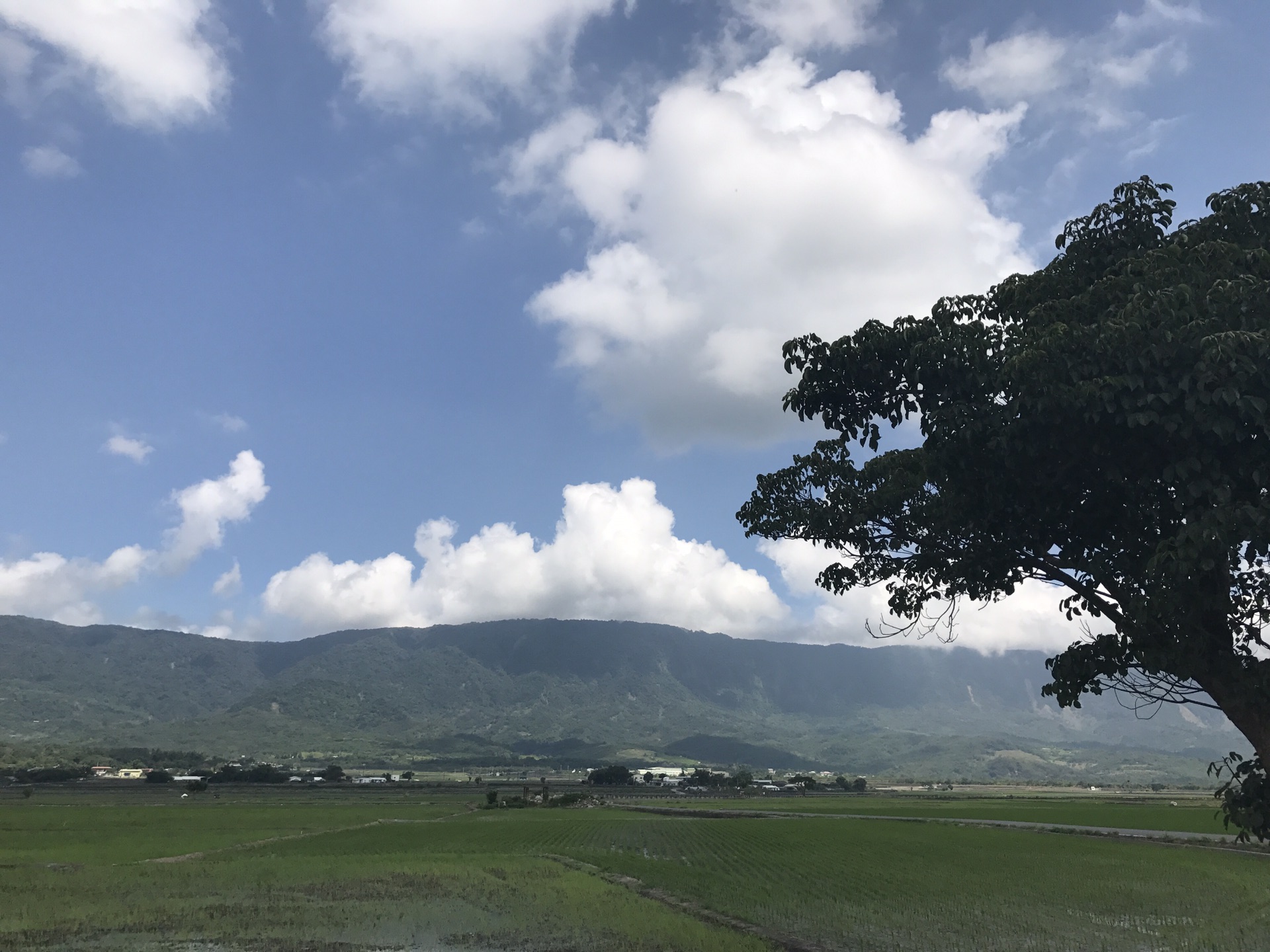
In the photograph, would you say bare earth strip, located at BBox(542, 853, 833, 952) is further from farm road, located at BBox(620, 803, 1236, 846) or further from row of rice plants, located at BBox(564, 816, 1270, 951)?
farm road, located at BBox(620, 803, 1236, 846)

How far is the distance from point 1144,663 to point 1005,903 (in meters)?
27.1

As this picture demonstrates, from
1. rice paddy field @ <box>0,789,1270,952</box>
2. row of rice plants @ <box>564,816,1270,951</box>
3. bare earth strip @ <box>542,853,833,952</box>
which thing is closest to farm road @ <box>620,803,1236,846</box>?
rice paddy field @ <box>0,789,1270,952</box>

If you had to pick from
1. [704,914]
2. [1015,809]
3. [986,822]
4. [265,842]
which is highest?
[704,914]

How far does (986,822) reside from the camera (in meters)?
86.9

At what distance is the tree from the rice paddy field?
1633 cm

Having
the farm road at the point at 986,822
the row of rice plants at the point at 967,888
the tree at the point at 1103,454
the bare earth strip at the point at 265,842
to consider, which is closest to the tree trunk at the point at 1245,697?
the tree at the point at 1103,454

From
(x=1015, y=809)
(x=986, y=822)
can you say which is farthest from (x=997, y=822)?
(x=1015, y=809)

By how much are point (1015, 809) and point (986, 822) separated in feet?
112

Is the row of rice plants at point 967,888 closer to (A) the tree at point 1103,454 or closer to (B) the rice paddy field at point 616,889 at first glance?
(B) the rice paddy field at point 616,889

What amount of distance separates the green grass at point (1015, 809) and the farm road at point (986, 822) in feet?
7.16

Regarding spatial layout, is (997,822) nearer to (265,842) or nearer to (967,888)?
(967,888)

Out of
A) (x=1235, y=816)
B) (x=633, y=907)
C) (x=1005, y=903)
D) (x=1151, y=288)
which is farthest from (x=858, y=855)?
(x=1151, y=288)

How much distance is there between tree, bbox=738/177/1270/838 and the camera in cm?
906

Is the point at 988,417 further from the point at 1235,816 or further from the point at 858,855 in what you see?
the point at 858,855
